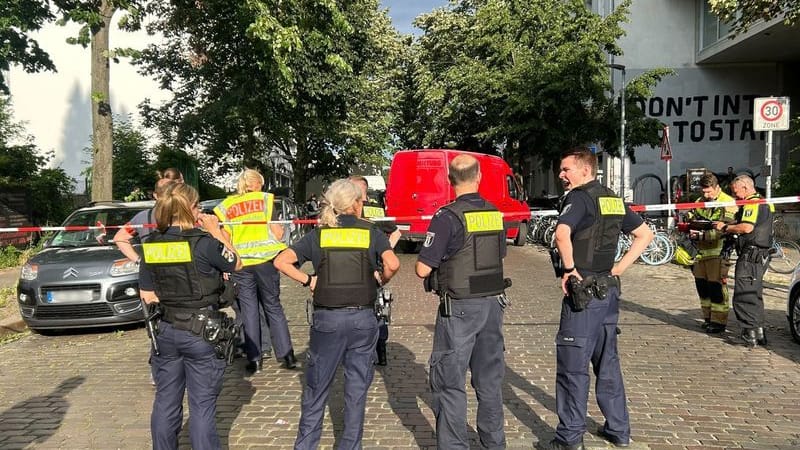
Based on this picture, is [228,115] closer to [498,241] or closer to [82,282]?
[82,282]

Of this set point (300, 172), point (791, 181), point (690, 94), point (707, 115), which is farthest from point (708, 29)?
point (300, 172)

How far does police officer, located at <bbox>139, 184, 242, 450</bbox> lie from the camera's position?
10.7ft

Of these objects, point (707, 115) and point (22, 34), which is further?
point (707, 115)

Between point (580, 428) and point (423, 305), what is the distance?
5.16 metres

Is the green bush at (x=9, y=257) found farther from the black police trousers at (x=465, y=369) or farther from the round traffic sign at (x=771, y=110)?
the round traffic sign at (x=771, y=110)

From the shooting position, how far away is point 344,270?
3.40m

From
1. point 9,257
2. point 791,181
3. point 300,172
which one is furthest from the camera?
point 300,172

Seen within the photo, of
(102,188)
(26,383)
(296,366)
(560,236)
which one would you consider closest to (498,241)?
(560,236)

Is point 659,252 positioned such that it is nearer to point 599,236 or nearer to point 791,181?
point 791,181

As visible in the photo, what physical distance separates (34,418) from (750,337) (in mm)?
6785

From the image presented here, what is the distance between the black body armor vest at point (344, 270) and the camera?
3363 millimetres

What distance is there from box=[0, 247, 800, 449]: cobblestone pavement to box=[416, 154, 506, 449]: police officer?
27.6 inches

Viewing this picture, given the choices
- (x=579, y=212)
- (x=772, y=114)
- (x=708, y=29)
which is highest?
(x=708, y=29)

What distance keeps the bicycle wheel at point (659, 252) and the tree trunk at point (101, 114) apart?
11.2m
